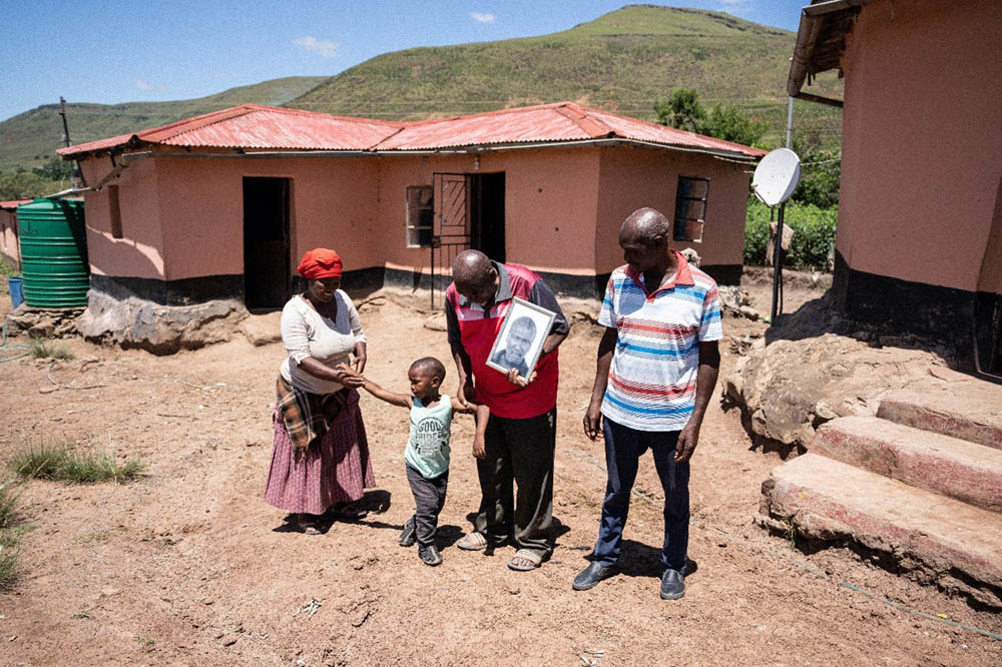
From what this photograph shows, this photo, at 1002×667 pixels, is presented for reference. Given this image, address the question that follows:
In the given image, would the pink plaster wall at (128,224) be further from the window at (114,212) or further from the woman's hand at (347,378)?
the woman's hand at (347,378)

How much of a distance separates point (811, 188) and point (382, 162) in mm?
16415

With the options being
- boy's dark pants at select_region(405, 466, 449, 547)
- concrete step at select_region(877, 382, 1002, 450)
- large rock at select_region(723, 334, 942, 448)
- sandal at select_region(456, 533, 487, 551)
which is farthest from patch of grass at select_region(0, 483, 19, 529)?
concrete step at select_region(877, 382, 1002, 450)

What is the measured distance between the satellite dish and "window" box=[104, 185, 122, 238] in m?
8.75

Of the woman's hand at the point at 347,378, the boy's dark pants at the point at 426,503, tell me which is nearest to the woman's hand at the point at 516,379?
the boy's dark pants at the point at 426,503

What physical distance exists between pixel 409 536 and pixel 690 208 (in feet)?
27.8

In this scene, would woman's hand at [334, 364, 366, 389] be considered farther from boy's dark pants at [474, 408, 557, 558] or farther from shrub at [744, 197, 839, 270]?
shrub at [744, 197, 839, 270]

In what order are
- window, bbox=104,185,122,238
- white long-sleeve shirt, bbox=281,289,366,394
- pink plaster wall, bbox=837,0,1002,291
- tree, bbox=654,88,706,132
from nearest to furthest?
white long-sleeve shirt, bbox=281,289,366,394
pink plaster wall, bbox=837,0,1002,291
window, bbox=104,185,122,238
tree, bbox=654,88,706,132

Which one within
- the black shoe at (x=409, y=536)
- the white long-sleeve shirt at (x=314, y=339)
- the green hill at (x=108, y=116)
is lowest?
the black shoe at (x=409, y=536)

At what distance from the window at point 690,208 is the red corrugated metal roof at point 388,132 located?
2.13ft

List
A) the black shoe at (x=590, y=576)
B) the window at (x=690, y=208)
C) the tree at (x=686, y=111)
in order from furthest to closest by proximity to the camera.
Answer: the tree at (x=686, y=111), the window at (x=690, y=208), the black shoe at (x=590, y=576)

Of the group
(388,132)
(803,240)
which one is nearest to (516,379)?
(388,132)

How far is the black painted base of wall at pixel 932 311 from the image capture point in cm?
458

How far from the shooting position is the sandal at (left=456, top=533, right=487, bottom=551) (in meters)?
3.57

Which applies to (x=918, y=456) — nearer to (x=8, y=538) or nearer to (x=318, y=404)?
(x=318, y=404)
